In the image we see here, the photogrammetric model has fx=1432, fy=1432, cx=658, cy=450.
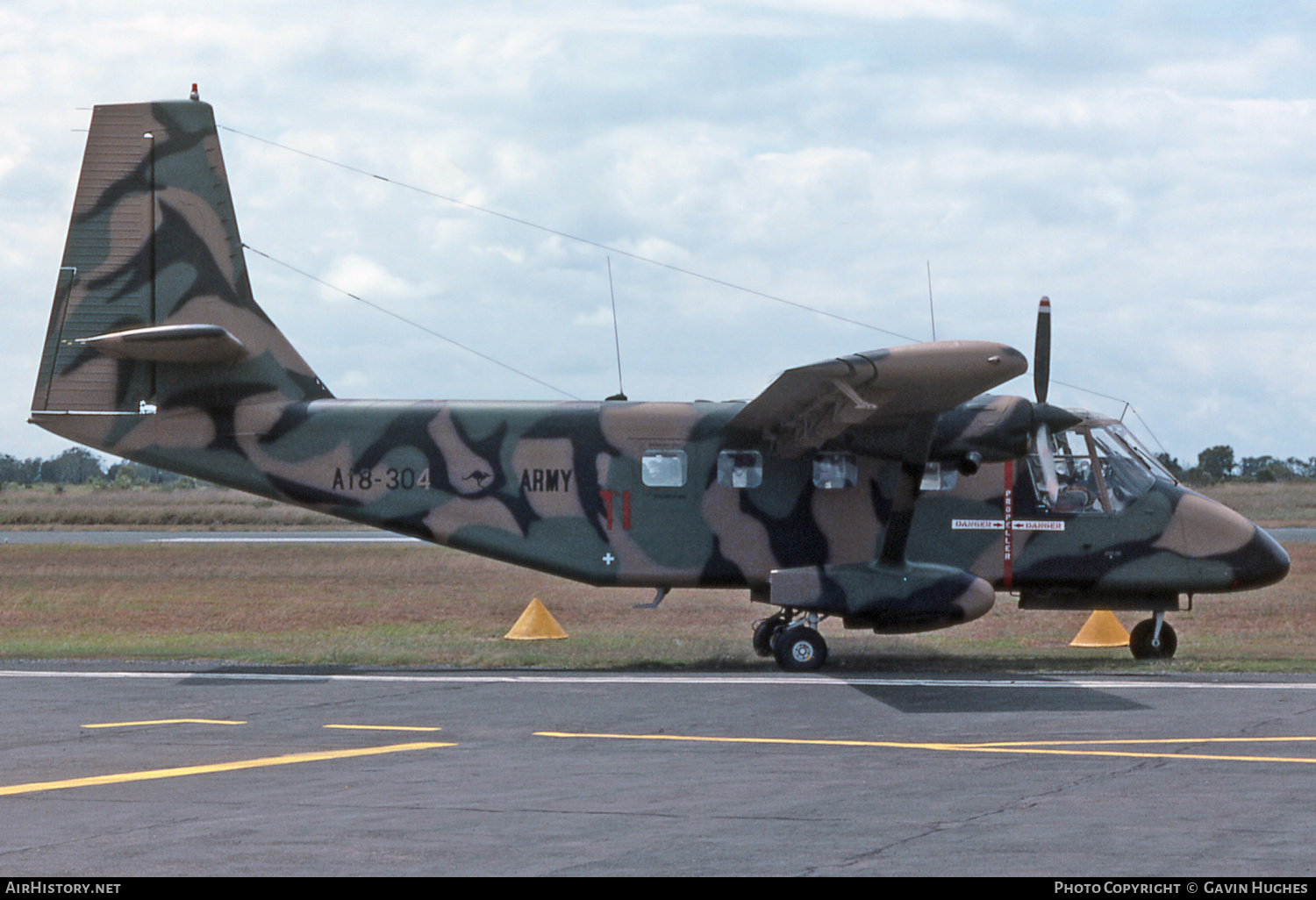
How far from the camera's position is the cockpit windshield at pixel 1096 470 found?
1958 centimetres

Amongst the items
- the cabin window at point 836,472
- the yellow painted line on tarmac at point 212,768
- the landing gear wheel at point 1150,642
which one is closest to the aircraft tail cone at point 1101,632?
the landing gear wheel at point 1150,642

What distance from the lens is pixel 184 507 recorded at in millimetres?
86500

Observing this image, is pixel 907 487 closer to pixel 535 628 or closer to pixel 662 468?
pixel 662 468

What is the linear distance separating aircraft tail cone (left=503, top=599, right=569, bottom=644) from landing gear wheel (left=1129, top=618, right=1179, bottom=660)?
3573 mm

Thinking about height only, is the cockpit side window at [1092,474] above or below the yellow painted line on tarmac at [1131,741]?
above

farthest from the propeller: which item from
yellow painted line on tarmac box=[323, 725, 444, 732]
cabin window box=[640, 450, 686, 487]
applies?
yellow painted line on tarmac box=[323, 725, 444, 732]

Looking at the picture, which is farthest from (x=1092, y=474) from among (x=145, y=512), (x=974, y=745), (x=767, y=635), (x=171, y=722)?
(x=145, y=512)

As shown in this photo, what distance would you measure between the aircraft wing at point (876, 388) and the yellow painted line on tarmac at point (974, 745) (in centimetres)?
474

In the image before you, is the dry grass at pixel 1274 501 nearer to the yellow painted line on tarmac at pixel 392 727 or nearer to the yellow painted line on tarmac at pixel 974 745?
the yellow painted line on tarmac at pixel 974 745

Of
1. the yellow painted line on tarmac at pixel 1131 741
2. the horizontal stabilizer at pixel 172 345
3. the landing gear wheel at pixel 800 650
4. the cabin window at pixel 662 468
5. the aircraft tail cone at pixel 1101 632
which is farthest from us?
the aircraft tail cone at pixel 1101 632

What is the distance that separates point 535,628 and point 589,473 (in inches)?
205

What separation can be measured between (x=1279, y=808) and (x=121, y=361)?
627 inches

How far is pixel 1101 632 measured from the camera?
23.2 m
